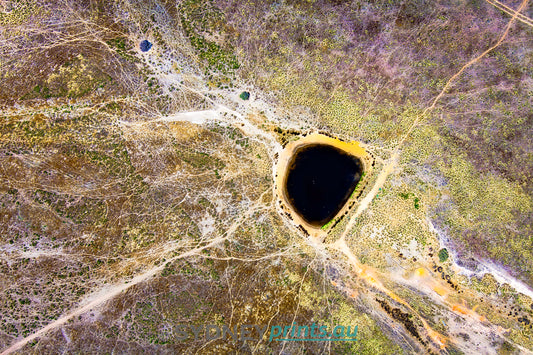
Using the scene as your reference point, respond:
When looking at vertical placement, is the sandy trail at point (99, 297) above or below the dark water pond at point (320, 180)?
below

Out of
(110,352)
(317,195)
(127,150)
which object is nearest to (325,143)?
(317,195)

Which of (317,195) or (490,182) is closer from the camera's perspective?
(490,182)

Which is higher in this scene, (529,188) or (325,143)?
(529,188)

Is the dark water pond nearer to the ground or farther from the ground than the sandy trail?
farther from the ground

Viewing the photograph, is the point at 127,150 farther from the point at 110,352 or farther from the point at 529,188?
the point at 529,188

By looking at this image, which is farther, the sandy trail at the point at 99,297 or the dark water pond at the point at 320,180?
the dark water pond at the point at 320,180

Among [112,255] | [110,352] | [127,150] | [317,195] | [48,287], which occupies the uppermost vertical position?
[317,195]

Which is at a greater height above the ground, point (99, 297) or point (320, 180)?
point (320, 180)

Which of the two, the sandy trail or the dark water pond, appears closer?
the sandy trail
